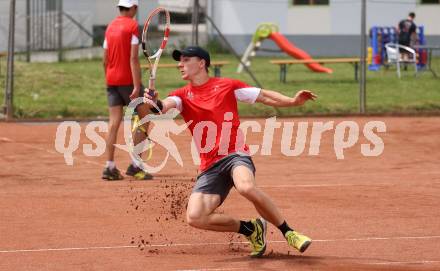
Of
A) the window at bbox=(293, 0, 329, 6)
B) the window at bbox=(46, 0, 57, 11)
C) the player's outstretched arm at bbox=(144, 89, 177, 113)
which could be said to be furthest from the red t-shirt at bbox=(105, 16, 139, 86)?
the window at bbox=(293, 0, 329, 6)

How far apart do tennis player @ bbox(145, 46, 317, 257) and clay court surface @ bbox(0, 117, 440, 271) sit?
0.26 metres

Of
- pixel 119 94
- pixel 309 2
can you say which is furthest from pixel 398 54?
pixel 119 94

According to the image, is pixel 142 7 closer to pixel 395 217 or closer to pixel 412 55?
pixel 412 55

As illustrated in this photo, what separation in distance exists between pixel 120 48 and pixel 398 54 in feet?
55.2

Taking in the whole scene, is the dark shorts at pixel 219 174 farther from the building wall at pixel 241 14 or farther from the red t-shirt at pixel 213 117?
the building wall at pixel 241 14

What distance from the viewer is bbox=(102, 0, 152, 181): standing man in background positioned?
540 inches

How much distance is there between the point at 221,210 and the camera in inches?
460

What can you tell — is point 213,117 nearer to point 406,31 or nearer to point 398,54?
point 398,54

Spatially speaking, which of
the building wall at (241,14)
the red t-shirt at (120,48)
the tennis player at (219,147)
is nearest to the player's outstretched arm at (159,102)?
the tennis player at (219,147)

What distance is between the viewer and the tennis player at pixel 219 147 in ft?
30.2

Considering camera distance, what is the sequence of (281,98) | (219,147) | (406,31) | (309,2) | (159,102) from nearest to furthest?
(159,102) → (219,147) → (281,98) → (406,31) → (309,2)

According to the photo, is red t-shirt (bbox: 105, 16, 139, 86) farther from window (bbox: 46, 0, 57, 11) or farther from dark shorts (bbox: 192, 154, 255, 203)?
window (bbox: 46, 0, 57, 11)

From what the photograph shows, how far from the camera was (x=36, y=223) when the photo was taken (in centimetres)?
1092

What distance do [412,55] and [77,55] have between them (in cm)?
988
